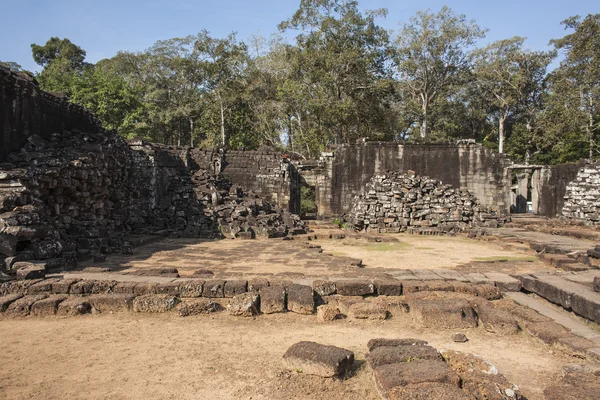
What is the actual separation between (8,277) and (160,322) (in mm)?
2838

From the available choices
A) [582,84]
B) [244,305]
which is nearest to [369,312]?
[244,305]

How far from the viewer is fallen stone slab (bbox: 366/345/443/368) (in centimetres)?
332

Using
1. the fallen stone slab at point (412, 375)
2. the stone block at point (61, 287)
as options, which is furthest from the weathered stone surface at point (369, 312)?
the stone block at point (61, 287)

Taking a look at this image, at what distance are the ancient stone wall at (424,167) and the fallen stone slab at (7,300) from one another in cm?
1416

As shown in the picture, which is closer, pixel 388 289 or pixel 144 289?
pixel 144 289

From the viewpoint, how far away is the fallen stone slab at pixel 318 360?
10.9 feet

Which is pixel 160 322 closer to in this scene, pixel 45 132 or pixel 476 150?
pixel 45 132

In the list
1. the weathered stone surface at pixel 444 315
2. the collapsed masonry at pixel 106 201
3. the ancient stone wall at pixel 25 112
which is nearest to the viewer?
the weathered stone surface at pixel 444 315

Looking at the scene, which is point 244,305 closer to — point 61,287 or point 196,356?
point 196,356

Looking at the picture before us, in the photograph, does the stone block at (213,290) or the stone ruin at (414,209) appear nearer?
the stone block at (213,290)

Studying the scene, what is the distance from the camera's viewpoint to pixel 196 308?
16.9 feet

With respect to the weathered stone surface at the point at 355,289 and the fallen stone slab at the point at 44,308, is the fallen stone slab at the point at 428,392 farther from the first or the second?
the fallen stone slab at the point at 44,308

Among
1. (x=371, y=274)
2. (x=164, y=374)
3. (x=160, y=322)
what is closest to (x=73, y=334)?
(x=160, y=322)

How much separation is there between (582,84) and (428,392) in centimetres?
2913
